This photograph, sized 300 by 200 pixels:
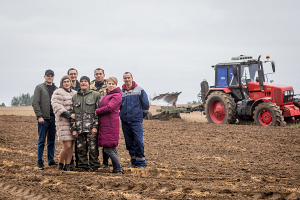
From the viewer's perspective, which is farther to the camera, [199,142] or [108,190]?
[199,142]

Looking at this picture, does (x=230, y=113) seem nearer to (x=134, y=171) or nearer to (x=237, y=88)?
(x=237, y=88)

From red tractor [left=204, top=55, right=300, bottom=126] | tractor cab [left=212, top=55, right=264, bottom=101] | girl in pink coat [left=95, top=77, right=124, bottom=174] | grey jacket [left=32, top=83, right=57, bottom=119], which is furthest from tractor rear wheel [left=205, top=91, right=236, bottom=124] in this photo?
grey jacket [left=32, top=83, right=57, bottom=119]

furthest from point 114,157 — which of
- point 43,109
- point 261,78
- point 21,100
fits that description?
point 21,100

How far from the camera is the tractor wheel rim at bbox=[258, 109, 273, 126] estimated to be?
12.0m

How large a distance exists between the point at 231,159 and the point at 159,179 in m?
2.57

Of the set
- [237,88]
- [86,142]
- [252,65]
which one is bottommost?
[86,142]

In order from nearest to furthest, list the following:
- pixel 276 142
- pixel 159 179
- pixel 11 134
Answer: pixel 159 179, pixel 276 142, pixel 11 134

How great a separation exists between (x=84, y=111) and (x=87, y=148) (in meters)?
0.68

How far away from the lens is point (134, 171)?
5.59 m

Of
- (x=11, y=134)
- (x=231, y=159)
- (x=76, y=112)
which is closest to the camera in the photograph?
(x=76, y=112)

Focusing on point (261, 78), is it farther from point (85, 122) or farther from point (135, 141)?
point (85, 122)

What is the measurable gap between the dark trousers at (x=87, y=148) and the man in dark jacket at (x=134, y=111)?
72 cm

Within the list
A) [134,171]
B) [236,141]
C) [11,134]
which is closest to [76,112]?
[134,171]

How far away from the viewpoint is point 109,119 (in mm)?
5375
